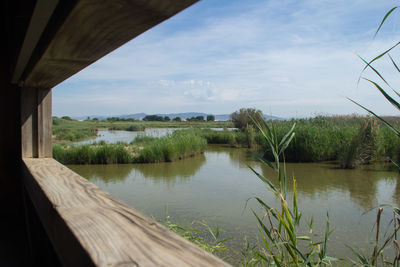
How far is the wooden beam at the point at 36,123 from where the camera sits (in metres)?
1.53

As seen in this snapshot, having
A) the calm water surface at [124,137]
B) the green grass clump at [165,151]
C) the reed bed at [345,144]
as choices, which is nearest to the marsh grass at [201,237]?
the reed bed at [345,144]

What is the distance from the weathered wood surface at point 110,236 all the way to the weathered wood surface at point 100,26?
29cm

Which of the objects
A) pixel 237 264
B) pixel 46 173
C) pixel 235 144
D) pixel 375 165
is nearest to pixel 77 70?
pixel 46 173

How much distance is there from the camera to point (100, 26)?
1.77 feet

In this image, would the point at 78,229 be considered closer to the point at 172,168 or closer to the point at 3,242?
the point at 3,242

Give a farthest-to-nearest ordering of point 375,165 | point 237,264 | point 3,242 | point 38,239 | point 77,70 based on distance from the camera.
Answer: point 375,165 < point 237,264 < point 3,242 < point 38,239 < point 77,70

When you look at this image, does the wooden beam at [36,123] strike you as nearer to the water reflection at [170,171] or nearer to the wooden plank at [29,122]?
the wooden plank at [29,122]

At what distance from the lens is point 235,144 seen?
14820 mm

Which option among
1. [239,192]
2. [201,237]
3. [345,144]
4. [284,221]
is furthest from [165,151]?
[284,221]

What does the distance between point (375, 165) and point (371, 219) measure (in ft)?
15.1

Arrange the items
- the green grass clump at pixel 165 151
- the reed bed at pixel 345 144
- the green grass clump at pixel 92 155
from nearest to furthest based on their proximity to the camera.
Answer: the reed bed at pixel 345 144
the green grass clump at pixel 92 155
the green grass clump at pixel 165 151

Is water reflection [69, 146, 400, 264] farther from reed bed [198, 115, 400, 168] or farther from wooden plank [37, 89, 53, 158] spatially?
wooden plank [37, 89, 53, 158]

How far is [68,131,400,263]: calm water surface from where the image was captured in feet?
12.1

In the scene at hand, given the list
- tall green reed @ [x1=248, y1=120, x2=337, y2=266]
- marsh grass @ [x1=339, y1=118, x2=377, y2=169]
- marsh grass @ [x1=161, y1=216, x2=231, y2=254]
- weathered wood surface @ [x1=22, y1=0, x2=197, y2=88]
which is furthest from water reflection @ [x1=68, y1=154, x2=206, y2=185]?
weathered wood surface @ [x1=22, y1=0, x2=197, y2=88]
